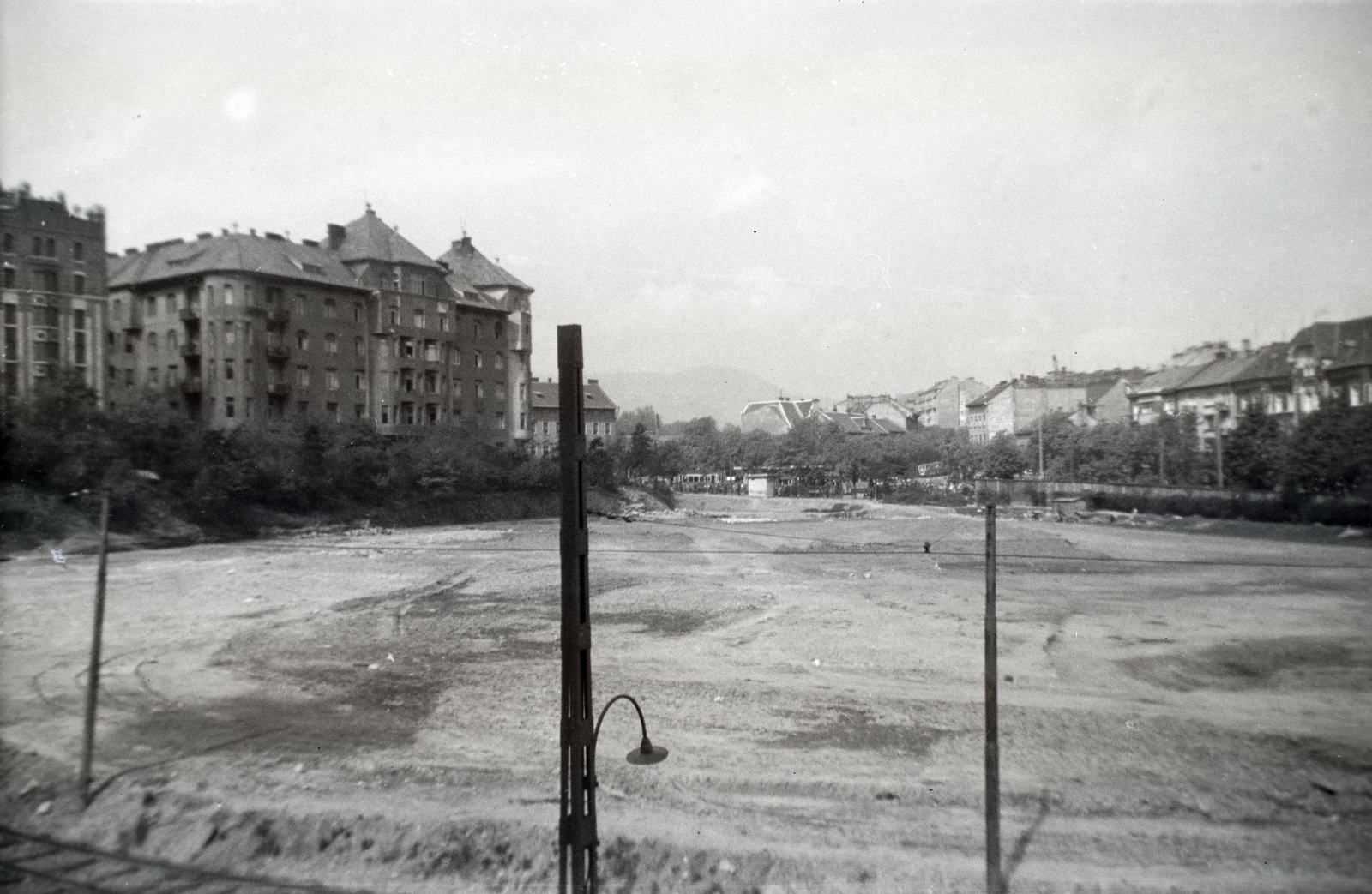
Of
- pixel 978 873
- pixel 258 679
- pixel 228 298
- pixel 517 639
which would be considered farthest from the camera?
pixel 228 298

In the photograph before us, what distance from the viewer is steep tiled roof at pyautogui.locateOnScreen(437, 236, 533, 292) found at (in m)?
26.9

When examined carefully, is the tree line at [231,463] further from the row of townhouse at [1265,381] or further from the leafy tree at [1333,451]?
the leafy tree at [1333,451]

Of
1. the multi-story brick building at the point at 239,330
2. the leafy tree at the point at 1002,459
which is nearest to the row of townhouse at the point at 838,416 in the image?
the leafy tree at the point at 1002,459

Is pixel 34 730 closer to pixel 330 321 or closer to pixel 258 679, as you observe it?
pixel 258 679

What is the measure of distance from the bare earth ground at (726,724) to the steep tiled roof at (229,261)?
8.36m

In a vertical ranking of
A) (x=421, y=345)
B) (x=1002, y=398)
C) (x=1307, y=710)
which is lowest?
(x=1307, y=710)

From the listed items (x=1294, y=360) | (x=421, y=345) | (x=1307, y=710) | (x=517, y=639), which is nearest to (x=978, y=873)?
(x=1307, y=710)

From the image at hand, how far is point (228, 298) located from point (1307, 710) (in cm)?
2784

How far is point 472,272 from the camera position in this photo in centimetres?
2744

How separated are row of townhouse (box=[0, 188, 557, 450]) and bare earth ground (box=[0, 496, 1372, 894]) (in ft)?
19.0

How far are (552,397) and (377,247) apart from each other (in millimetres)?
8156

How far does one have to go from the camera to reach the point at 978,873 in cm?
660

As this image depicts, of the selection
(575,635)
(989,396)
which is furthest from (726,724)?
(989,396)

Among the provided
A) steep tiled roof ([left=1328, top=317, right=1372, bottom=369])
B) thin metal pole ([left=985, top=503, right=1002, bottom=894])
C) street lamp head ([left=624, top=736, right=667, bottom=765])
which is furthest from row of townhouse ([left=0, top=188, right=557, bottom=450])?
steep tiled roof ([left=1328, top=317, right=1372, bottom=369])
